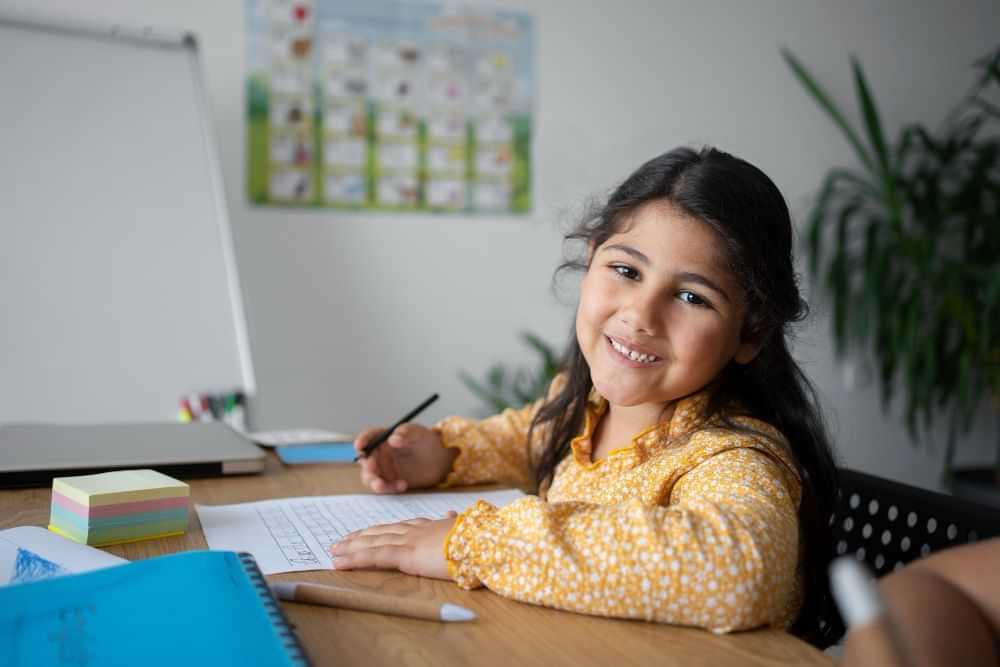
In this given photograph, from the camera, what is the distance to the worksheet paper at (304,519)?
2.35 feet

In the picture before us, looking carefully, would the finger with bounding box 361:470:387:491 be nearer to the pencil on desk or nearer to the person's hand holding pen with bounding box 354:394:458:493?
the person's hand holding pen with bounding box 354:394:458:493

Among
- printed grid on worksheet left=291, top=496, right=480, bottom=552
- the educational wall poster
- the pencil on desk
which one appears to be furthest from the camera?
the educational wall poster

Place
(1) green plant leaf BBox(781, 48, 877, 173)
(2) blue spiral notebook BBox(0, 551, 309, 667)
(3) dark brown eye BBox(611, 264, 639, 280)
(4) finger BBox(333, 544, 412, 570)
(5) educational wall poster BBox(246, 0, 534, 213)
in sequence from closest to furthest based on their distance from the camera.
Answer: (2) blue spiral notebook BBox(0, 551, 309, 667), (4) finger BBox(333, 544, 412, 570), (3) dark brown eye BBox(611, 264, 639, 280), (5) educational wall poster BBox(246, 0, 534, 213), (1) green plant leaf BBox(781, 48, 877, 173)

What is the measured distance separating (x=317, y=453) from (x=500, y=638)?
2.11ft

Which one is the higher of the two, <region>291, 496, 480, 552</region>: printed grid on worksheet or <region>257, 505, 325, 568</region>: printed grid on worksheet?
<region>257, 505, 325, 568</region>: printed grid on worksheet

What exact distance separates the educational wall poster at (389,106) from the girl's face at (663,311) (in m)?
1.50

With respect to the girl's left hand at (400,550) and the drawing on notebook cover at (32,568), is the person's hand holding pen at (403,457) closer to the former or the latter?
the girl's left hand at (400,550)

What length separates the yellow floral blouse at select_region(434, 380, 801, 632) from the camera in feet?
1.96

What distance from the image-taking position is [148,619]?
1.67 ft

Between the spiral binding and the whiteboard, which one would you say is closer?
the spiral binding

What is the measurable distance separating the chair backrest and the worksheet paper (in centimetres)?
37

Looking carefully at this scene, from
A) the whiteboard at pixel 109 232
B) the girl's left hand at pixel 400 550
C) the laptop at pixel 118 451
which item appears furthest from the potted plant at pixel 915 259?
the girl's left hand at pixel 400 550

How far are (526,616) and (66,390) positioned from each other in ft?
4.85

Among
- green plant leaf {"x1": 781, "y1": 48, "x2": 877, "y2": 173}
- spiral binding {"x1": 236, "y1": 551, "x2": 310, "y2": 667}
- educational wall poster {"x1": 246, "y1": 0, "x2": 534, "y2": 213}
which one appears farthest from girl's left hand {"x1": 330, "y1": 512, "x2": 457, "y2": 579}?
green plant leaf {"x1": 781, "y1": 48, "x2": 877, "y2": 173}
